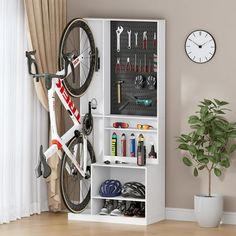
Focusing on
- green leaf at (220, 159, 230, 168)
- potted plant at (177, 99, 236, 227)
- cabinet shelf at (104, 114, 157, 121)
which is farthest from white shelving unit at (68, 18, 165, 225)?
green leaf at (220, 159, 230, 168)

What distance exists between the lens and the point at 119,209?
793 cm

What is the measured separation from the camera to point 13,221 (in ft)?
25.6

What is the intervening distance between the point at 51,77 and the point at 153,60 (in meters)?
1.14

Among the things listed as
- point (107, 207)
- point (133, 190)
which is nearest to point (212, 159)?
point (133, 190)

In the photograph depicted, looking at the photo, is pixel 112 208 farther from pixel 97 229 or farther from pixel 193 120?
pixel 193 120

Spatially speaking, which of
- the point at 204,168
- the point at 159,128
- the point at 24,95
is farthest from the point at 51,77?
the point at 204,168

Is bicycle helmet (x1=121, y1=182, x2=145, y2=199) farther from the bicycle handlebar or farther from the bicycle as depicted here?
the bicycle handlebar

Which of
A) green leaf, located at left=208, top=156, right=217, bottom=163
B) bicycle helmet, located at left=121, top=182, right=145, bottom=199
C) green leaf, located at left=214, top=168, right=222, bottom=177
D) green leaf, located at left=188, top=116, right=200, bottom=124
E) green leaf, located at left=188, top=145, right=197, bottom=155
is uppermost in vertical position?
green leaf, located at left=188, top=116, right=200, bottom=124

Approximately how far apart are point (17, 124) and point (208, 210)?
2025 mm

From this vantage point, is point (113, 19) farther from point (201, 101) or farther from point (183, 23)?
point (201, 101)

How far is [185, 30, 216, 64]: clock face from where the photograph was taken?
777cm

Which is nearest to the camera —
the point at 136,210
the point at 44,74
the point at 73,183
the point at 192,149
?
the point at 44,74

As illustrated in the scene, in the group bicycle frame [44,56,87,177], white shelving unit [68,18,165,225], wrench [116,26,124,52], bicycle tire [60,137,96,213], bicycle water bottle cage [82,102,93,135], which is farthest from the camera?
wrench [116,26,124,52]

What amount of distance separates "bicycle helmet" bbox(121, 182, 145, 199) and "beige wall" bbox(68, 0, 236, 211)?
0.33 m
